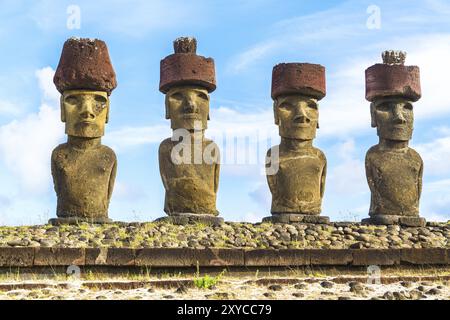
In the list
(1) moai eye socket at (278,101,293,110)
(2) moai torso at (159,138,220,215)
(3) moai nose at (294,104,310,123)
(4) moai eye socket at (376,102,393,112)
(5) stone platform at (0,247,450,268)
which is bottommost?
(5) stone platform at (0,247,450,268)

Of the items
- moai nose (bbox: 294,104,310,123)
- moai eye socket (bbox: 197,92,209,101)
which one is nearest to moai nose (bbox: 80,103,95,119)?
moai eye socket (bbox: 197,92,209,101)

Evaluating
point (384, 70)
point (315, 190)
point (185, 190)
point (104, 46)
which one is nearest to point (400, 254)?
point (315, 190)

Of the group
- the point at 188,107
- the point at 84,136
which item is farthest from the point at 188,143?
the point at 84,136

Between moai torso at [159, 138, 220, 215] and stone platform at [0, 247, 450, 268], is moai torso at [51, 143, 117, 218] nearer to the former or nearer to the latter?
moai torso at [159, 138, 220, 215]

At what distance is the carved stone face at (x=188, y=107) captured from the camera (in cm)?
1238

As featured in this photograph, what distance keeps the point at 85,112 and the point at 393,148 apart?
5395mm

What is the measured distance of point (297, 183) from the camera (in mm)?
12711

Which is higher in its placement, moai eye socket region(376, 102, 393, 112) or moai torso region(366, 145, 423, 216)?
moai eye socket region(376, 102, 393, 112)

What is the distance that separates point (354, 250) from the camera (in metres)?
10.1

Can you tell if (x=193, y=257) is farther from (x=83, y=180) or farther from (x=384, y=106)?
(x=384, y=106)

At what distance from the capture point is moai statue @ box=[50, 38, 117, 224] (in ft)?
38.8
